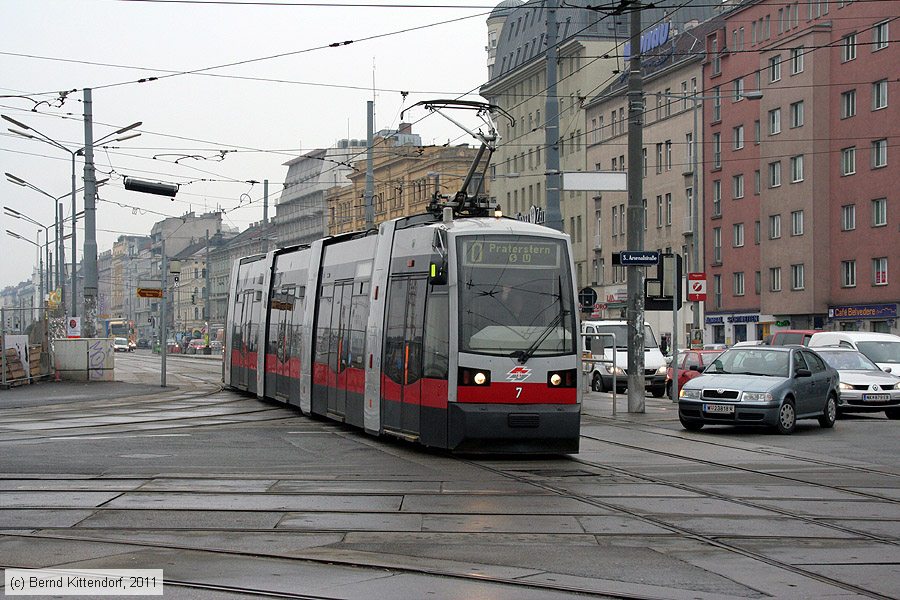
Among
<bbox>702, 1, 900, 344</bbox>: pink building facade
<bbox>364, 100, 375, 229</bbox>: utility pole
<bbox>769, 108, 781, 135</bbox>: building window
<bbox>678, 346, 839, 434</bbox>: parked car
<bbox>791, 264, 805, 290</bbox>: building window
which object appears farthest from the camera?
<bbox>769, 108, 781, 135</bbox>: building window

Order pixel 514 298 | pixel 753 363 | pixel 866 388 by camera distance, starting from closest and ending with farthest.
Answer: pixel 514 298 < pixel 753 363 < pixel 866 388

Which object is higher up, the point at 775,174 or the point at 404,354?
the point at 775,174

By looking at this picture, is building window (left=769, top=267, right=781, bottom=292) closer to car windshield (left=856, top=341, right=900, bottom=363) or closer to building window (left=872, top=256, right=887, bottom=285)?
building window (left=872, top=256, right=887, bottom=285)

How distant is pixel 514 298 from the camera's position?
1698cm

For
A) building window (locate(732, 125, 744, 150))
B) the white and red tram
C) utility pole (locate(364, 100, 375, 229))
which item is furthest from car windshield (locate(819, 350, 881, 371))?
building window (locate(732, 125, 744, 150))

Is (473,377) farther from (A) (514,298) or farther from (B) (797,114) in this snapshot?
(B) (797,114)

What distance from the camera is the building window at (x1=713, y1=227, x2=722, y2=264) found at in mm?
76125

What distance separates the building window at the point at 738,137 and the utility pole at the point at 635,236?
156 ft

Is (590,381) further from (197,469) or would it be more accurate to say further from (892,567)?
(892,567)

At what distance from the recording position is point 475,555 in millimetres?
9609

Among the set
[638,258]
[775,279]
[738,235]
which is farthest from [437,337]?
[738,235]

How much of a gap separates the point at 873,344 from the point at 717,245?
45.5 metres

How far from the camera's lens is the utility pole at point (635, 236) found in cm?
2597

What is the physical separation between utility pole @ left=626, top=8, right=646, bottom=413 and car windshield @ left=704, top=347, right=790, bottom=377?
2.56 m
